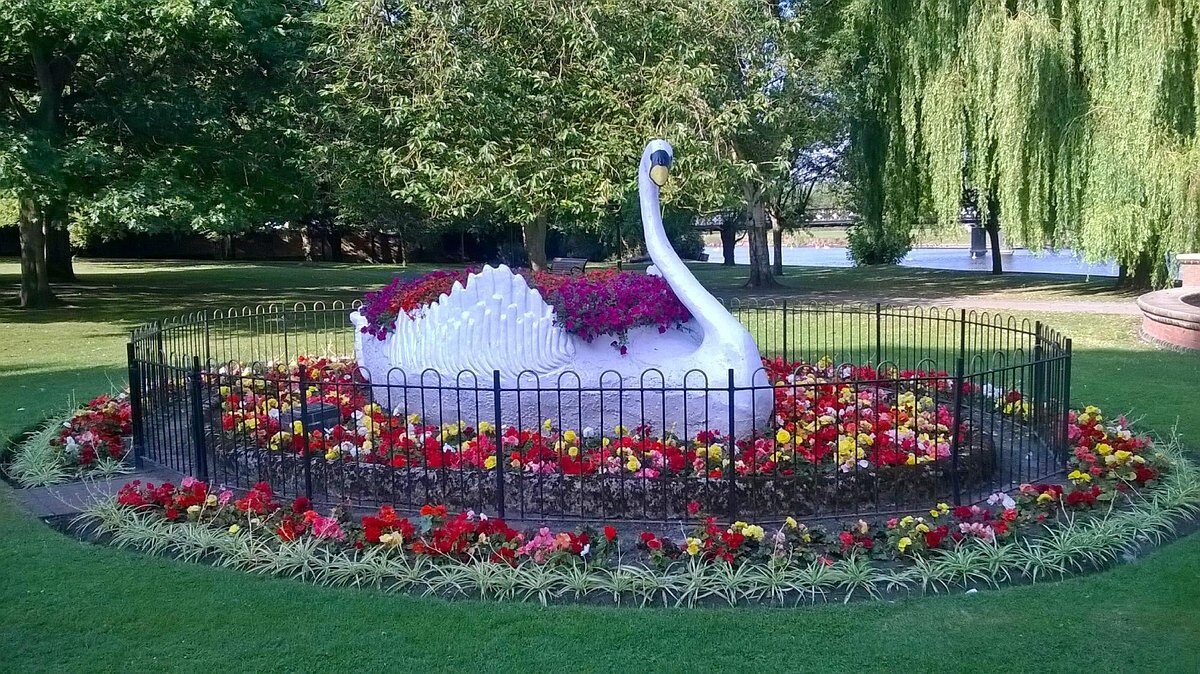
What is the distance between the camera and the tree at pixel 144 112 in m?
13.6

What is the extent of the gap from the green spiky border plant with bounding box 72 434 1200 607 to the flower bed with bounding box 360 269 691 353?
7.39ft

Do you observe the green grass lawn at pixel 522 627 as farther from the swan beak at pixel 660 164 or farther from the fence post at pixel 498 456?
the swan beak at pixel 660 164

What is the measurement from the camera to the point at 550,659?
13.0 ft

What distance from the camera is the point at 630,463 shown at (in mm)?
5711

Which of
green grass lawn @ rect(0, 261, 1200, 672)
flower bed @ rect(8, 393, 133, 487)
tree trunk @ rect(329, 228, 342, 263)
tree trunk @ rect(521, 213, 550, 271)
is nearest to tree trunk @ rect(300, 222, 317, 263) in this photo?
tree trunk @ rect(329, 228, 342, 263)

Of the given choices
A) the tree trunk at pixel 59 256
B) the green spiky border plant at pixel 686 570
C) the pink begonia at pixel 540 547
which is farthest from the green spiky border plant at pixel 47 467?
the tree trunk at pixel 59 256

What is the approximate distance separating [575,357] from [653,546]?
6.87 feet

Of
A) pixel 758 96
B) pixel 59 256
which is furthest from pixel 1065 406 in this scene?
pixel 59 256

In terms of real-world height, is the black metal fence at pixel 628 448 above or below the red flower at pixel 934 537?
above

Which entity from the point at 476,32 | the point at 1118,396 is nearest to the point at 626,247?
the point at 476,32

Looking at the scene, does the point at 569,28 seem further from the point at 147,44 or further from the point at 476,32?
the point at 147,44

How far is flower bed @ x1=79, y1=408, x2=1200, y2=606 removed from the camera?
466 centimetres

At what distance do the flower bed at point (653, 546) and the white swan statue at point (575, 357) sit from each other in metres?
1.14

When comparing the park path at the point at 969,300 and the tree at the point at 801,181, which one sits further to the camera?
the tree at the point at 801,181
